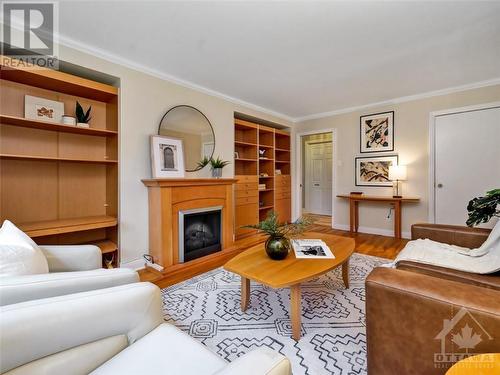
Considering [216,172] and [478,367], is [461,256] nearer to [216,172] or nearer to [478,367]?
[478,367]

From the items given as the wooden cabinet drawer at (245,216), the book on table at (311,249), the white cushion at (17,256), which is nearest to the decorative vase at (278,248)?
the book on table at (311,249)

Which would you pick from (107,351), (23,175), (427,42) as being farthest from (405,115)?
(23,175)

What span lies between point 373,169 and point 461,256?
281 centimetres

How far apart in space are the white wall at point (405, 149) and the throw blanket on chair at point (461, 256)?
2261 millimetres

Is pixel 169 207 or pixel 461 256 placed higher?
pixel 169 207

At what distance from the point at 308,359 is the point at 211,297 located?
99cm

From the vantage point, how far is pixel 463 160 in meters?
3.50

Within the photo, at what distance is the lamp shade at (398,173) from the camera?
3867mm

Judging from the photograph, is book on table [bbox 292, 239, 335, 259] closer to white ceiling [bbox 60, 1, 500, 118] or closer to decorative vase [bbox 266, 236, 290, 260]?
decorative vase [bbox 266, 236, 290, 260]

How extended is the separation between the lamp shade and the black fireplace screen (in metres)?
2.94

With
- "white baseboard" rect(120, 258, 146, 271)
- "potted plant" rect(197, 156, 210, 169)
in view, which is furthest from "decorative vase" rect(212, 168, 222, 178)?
"white baseboard" rect(120, 258, 146, 271)

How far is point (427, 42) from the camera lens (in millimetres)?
2301

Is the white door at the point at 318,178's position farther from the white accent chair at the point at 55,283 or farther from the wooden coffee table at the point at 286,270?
the white accent chair at the point at 55,283

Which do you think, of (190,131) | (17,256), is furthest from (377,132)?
(17,256)
